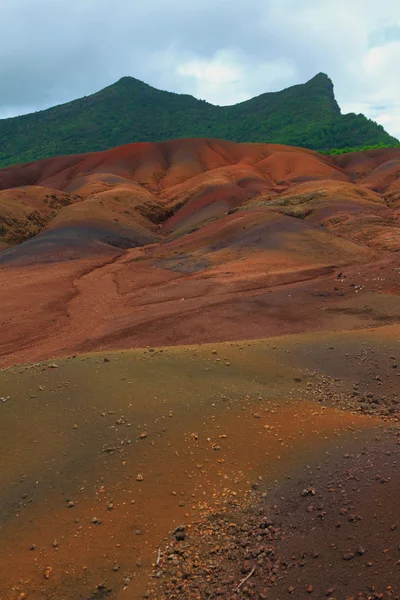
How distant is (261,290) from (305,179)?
41685 mm

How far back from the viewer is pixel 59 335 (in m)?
14.6

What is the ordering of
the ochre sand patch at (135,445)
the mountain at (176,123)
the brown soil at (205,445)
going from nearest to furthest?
the brown soil at (205,445) < the ochre sand patch at (135,445) < the mountain at (176,123)

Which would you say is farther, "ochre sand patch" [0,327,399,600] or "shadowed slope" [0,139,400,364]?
"shadowed slope" [0,139,400,364]

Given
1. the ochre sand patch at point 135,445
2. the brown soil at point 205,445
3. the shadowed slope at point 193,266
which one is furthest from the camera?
the shadowed slope at point 193,266

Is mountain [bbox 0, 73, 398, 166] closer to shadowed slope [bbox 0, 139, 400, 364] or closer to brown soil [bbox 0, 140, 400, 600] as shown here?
shadowed slope [bbox 0, 139, 400, 364]

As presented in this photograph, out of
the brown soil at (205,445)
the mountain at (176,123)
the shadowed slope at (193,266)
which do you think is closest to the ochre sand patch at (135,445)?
the brown soil at (205,445)

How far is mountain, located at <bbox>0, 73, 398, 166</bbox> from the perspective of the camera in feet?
341

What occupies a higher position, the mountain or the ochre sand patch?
the mountain

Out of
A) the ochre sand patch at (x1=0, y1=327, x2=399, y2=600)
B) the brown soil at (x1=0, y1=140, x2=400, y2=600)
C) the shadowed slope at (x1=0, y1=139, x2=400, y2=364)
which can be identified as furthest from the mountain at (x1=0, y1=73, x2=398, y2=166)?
the ochre sand patch at (x1=0, y1=327, x2=399, y2=600)

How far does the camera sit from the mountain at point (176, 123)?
104 meters

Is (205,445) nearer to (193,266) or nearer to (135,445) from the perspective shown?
(135,445)

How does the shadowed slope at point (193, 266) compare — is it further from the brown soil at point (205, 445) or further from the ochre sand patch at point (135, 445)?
the ochre sand patch at point (135, 445)

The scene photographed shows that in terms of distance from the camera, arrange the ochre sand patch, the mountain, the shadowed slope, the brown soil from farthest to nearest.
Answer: the mountain < the shadowed slope < the ochre sand patch < the brown soil

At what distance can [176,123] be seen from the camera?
134000mm
